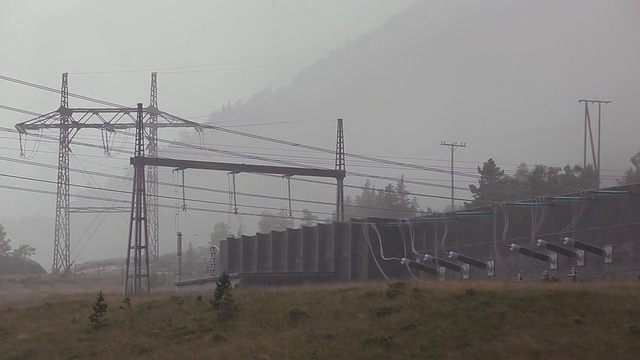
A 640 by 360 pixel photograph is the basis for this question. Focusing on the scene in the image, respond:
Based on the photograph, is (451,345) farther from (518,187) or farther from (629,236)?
(518,187)

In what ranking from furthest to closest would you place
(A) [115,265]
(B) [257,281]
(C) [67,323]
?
(A) [115,265]
(B) [257,281]
(C) [67,323]

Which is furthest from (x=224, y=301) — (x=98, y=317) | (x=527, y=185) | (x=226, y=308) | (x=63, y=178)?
(x=527, y=185)

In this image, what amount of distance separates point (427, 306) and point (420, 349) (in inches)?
140

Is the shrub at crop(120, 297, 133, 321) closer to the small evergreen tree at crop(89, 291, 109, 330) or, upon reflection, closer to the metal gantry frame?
the small evergreen tree at crop(89, 291, 109, 330)

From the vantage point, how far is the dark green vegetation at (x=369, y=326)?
27.9 metres

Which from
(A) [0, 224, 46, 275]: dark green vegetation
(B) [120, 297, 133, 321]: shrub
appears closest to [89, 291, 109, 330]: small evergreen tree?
(B) [120, 297, 133, 321]: shrub

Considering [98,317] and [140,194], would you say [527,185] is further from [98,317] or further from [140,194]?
[98,317]

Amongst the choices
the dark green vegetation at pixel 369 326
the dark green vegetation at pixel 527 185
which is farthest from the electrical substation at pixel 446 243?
the dark green vegetation at pixel 527 185

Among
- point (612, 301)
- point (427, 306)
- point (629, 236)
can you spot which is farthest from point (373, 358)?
point (629, 236)

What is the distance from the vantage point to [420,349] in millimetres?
28609

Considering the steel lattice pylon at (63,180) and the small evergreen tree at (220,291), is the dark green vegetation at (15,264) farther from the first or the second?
the small evergreen tree at (220,291)

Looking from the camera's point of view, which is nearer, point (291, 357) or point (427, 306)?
point (291, 357)

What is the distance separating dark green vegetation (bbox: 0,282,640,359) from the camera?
2788cm

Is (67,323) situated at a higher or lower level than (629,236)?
lower
